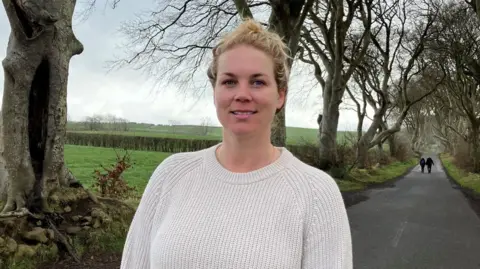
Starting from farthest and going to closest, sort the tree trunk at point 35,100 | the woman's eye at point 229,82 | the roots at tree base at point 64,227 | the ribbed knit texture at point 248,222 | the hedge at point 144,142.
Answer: the hedge at point 144,142
the tree trunk at point 35,100
the roots at tree base at point 64,227
the woman's eye at point 229,82
the ribbed knit texture at point 248,222

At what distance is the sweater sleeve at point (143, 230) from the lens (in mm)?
1963

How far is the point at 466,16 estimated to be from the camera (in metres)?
23.7

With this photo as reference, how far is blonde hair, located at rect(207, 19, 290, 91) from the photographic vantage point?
1791 millimetres

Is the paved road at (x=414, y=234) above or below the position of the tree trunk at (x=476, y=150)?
below

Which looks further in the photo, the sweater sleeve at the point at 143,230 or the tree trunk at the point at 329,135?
the tree trunk at the point at 329,135

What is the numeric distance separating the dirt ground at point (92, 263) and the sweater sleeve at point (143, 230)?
15.8ft

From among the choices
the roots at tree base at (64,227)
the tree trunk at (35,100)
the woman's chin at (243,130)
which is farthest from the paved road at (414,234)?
the woman's chin at (243,130)

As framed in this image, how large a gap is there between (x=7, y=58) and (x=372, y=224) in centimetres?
869

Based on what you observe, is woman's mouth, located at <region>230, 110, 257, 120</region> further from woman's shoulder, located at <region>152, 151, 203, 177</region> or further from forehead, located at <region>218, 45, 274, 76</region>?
woman's shoulder, located at <region>152, 151, 203, 177</region>

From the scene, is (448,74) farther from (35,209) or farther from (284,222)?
(284,222)

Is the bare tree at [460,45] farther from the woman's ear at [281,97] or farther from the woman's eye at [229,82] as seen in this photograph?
the woman's eye at [229,82]

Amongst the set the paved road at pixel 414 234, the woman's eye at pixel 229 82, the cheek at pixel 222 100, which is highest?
the woman's eye at pixel 229 82

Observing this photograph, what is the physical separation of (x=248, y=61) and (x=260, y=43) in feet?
0.26

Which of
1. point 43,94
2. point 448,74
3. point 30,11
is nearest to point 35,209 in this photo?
point 43,94
